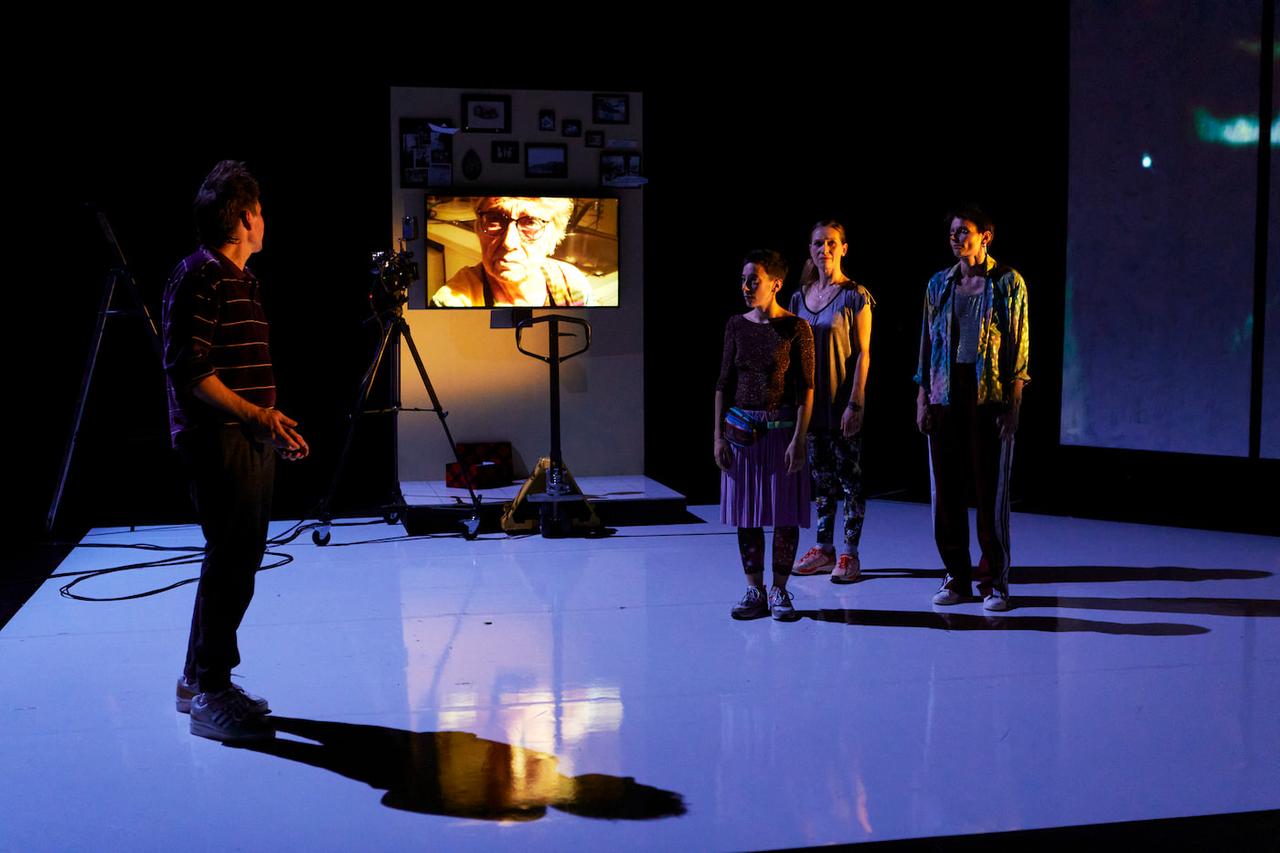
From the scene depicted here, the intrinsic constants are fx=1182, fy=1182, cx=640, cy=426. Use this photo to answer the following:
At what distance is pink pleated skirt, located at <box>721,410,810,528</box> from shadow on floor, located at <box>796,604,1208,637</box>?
41cm

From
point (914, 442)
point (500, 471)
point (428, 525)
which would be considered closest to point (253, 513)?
point (428, 525)

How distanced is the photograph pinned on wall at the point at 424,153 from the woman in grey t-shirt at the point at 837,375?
257 cm

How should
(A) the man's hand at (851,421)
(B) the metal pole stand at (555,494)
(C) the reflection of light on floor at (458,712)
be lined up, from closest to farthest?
(C) the reflection of light on floor at (458,712) → (A) the man's hand at (851,421) → (B) the metal pole stand at (555,494)

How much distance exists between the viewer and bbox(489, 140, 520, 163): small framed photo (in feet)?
21.6

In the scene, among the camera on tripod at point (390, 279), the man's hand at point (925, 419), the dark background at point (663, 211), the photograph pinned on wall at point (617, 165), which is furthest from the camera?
the photograph pinned on wall at point (617, 165)

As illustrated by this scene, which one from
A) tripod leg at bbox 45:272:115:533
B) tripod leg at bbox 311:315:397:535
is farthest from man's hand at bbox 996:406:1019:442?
tripod leg at bbox 45:272:115:533

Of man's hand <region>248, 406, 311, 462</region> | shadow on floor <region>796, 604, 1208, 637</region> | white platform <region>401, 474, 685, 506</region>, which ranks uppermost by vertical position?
man's hand <region>248, 406, 311, 462</region>

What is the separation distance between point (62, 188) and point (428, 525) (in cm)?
264

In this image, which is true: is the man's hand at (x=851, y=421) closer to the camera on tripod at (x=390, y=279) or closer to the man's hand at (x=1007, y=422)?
the man's hand at (x=1007, y=422)

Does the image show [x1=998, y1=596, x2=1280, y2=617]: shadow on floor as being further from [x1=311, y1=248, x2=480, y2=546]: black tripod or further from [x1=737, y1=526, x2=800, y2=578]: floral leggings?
[x1=311, y1=248, x2=480, y2=546]: black tripod

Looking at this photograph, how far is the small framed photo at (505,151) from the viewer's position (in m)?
6.60

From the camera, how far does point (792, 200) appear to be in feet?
23.7

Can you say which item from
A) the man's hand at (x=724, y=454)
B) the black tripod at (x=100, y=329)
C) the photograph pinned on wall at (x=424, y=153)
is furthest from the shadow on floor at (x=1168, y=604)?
the black tripod at (x=100, y=329)

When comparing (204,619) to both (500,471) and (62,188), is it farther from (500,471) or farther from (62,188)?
(62,188)
